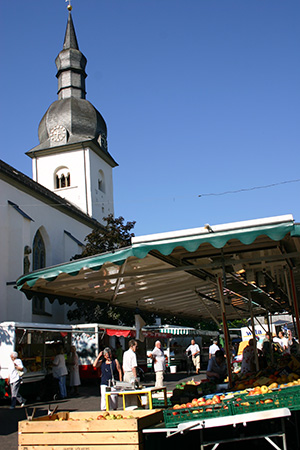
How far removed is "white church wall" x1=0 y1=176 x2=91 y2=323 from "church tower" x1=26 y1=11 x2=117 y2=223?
276 inches

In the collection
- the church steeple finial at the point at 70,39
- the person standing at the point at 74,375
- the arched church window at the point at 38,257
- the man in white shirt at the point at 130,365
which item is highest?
the church steeple finial at the point at 70,39

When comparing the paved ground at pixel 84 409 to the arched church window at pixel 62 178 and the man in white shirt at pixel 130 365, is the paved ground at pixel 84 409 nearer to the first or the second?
the man in white shirt at pixel 130 365

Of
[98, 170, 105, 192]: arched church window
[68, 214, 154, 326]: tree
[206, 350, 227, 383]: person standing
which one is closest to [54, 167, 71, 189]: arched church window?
[98, 170, 105, 192]: arched church window

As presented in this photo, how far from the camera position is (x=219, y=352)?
996 cm

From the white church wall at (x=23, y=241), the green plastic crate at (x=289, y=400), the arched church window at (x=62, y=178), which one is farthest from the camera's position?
the arched church window at (x=62, y=178)

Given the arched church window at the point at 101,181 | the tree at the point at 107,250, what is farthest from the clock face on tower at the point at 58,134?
the tree at the point at 107,250

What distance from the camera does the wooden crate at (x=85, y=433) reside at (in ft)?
18.2

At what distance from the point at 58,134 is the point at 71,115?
6.50 feet

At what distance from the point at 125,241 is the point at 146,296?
21.1 meters

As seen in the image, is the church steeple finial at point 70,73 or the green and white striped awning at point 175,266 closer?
the green and white striped awning at point 175,266

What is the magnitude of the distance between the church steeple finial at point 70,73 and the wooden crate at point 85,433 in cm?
4119

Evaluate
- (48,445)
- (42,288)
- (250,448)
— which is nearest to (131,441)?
(48,445)

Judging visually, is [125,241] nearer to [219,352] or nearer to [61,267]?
[219,352]

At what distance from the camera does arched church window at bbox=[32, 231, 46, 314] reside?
29000mm
